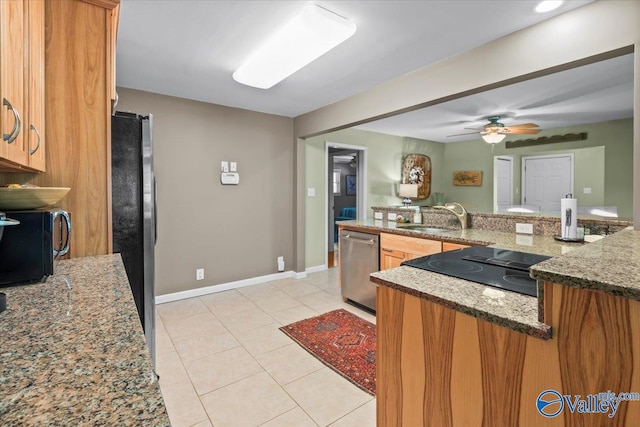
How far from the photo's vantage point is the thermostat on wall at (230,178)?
370 cm

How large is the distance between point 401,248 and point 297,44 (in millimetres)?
1857

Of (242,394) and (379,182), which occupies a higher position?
(379,182)

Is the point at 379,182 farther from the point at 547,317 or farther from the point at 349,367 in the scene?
the point at 547,317

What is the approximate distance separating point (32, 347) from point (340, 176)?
7880 mm

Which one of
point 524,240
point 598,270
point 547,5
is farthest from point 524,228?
point 598,270

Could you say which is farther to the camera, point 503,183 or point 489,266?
point 503,183

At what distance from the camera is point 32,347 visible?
0.64 m

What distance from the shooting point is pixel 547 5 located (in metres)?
1.72

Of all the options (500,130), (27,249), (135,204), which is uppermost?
(500,130)

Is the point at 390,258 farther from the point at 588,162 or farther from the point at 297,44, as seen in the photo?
the point at 588,162

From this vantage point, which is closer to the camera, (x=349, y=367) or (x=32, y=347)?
(x=32, y=347)

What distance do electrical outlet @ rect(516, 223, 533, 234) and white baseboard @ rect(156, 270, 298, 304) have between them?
279 centimetres

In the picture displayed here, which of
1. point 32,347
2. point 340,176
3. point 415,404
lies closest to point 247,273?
point 415,404

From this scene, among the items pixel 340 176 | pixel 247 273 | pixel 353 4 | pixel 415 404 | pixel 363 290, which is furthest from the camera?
pixel 340 176
